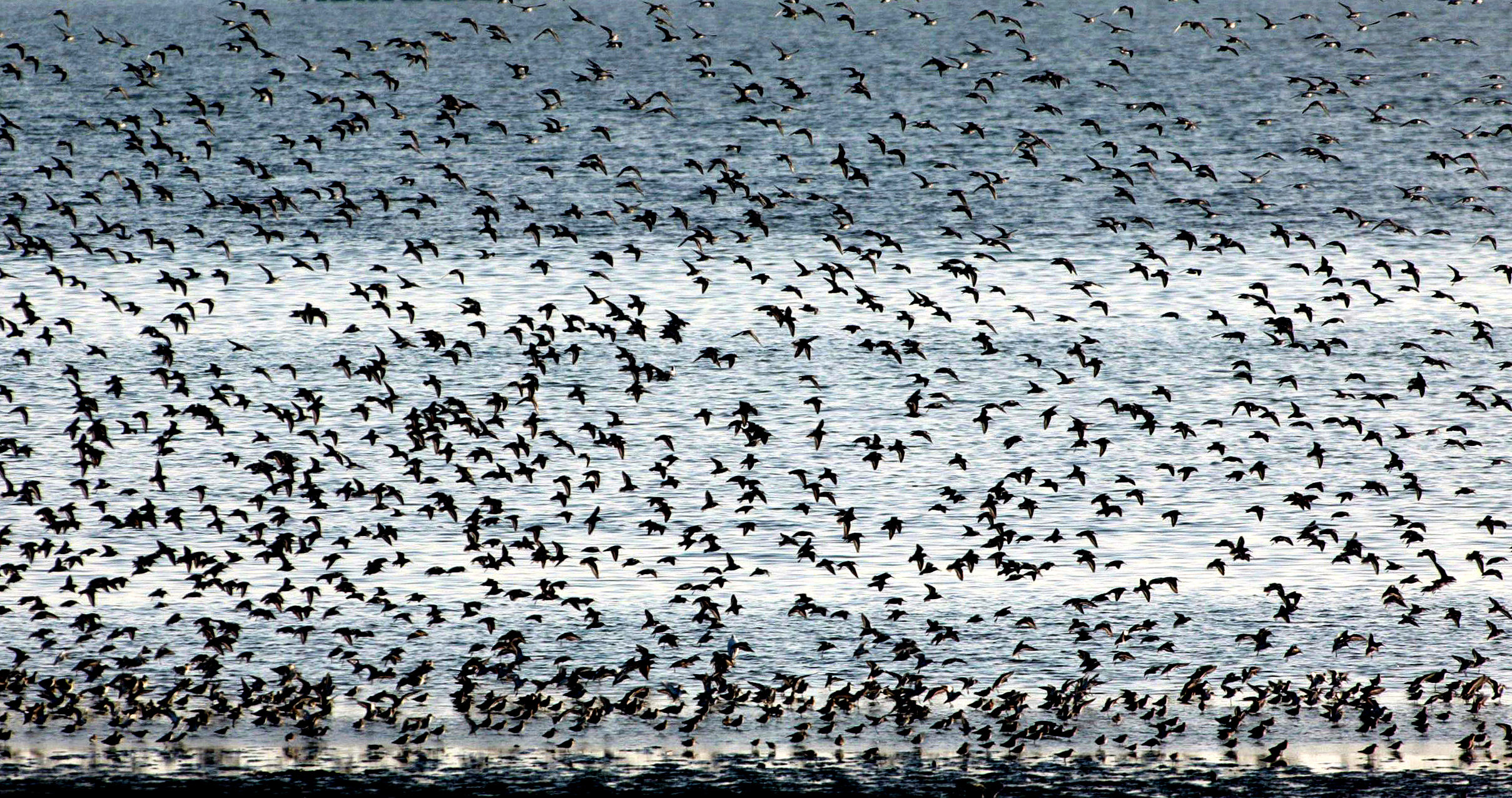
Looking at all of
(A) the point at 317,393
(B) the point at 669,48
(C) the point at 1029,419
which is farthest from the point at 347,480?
(B) the point at 669,48

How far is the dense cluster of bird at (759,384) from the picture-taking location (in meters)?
45.5

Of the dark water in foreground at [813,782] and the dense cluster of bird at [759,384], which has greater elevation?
the dense cluster of bird at [759,384]

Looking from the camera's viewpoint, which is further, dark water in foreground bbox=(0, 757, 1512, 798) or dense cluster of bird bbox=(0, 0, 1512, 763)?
dense cluster of bird bbox=(0, 0, 1512, 763)

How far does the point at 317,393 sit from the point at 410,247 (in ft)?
79.8

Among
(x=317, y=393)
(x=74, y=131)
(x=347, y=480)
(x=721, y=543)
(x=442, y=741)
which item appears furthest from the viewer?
(x=74, y=131)

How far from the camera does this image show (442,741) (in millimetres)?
40375

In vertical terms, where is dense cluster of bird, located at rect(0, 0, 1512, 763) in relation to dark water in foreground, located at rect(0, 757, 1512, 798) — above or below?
above

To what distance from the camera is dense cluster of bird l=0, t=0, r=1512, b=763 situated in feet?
149

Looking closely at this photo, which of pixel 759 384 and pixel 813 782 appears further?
pixel 759 384

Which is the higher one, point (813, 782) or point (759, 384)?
point (759, 384)

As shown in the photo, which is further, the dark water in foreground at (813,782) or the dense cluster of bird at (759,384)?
the dense cluster of bird at (759,384)

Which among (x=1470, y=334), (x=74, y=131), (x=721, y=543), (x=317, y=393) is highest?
(x=74, y=131)

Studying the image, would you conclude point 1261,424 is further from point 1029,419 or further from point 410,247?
point 410,247

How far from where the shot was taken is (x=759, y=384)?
3169 inches
